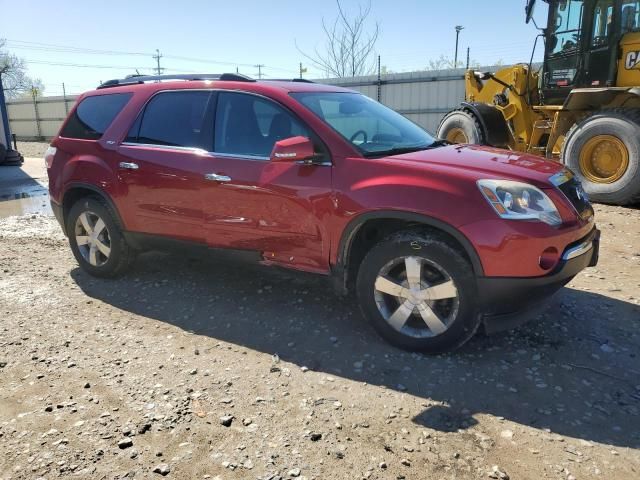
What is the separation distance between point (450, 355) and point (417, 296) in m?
0.46

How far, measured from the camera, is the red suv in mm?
3125

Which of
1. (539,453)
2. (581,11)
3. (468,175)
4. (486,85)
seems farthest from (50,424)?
(486,85)

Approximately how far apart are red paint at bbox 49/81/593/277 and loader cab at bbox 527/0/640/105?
17.7ft

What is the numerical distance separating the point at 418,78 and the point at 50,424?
15.5 m

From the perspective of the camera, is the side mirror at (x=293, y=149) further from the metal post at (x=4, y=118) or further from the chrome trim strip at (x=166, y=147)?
the metal post at (x=4, y=118)

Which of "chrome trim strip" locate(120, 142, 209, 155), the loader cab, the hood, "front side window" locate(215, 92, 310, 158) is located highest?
the loader cab

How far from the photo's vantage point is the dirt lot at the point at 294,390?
2484mm

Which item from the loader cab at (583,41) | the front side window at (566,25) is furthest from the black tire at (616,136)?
the front side window at (566,25)

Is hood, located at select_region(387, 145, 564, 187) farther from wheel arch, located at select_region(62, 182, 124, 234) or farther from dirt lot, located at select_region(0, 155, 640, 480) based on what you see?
wheel arch, located at select_region(62, 182, 124, 234)

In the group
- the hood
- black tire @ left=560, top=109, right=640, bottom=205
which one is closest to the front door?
the hood

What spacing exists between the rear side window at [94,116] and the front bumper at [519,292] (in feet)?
11.8

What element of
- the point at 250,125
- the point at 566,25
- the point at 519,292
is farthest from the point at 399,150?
the point at 566,25

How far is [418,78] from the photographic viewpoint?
16375 millimetres

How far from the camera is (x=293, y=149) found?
138 inches
